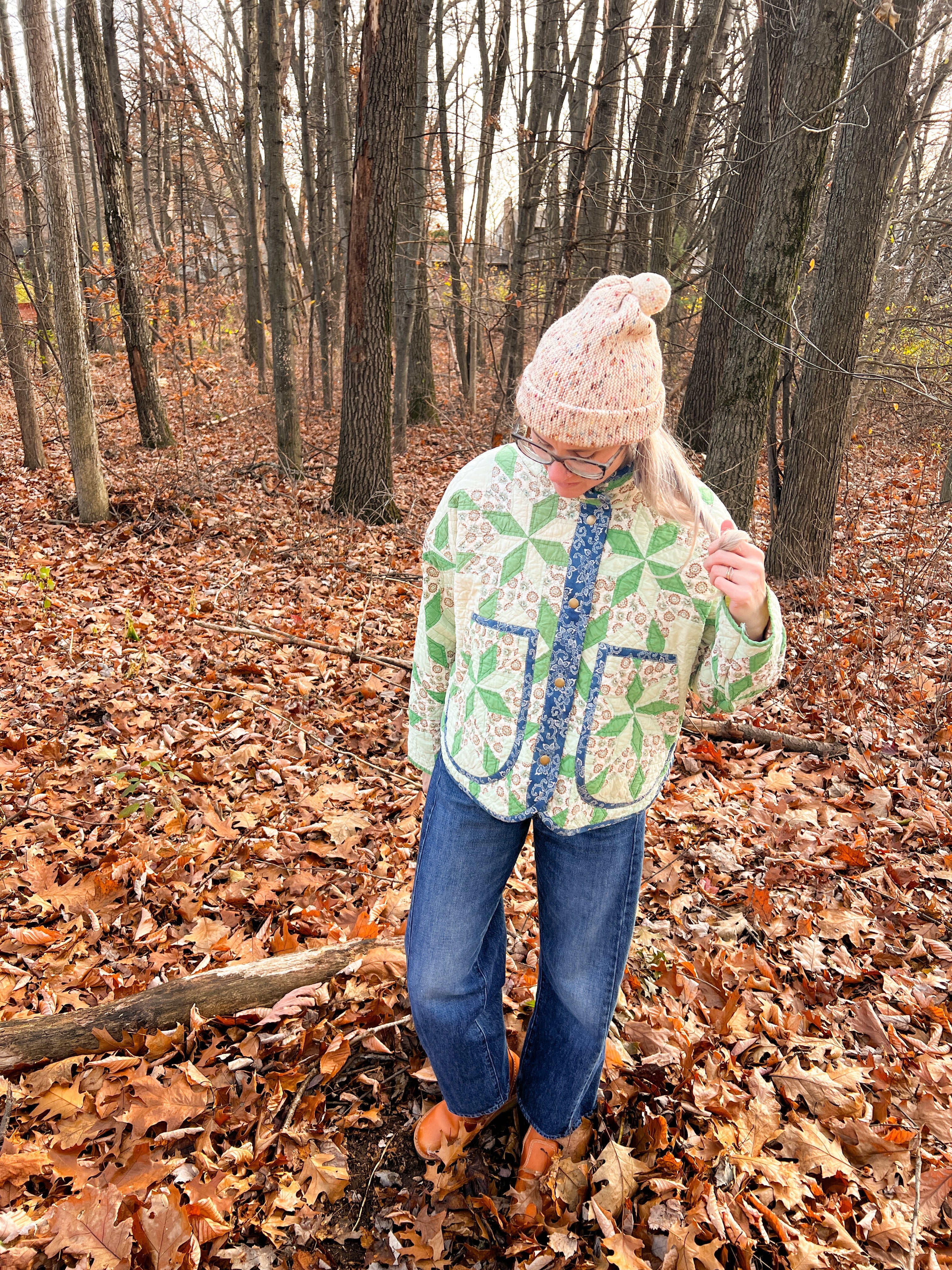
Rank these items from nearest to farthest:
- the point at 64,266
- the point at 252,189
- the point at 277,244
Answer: the point at 64,266, the point at 277,244, the point at 252,189

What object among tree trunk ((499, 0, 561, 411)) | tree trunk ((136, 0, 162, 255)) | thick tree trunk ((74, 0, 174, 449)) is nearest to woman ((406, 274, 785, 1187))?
tree trunk ((499, 0, 561, 411))

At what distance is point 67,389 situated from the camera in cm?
722

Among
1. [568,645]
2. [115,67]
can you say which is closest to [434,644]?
[568,645]

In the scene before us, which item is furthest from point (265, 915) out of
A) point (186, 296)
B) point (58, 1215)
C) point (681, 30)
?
point (186, 296)

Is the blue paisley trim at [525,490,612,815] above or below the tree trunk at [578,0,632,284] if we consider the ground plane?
below

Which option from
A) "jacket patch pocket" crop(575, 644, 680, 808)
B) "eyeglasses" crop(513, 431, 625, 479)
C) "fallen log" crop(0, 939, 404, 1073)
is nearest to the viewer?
"eyeglasses" crop(513, 431, 625, 479)

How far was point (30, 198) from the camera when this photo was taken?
10656mm

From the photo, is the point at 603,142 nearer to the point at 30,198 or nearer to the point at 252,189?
the point at 252,189

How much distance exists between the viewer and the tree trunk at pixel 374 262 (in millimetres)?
6961

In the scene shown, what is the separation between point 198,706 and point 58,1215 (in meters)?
3.05

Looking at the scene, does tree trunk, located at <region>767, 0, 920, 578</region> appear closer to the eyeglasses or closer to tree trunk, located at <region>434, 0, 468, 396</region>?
tree trunk, located at <region>434, 0, 468, 396</region>

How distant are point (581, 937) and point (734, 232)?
8979 mm

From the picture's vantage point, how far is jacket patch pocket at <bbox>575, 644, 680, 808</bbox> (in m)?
1.65

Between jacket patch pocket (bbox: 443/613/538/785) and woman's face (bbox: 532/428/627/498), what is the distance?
1.08ft
